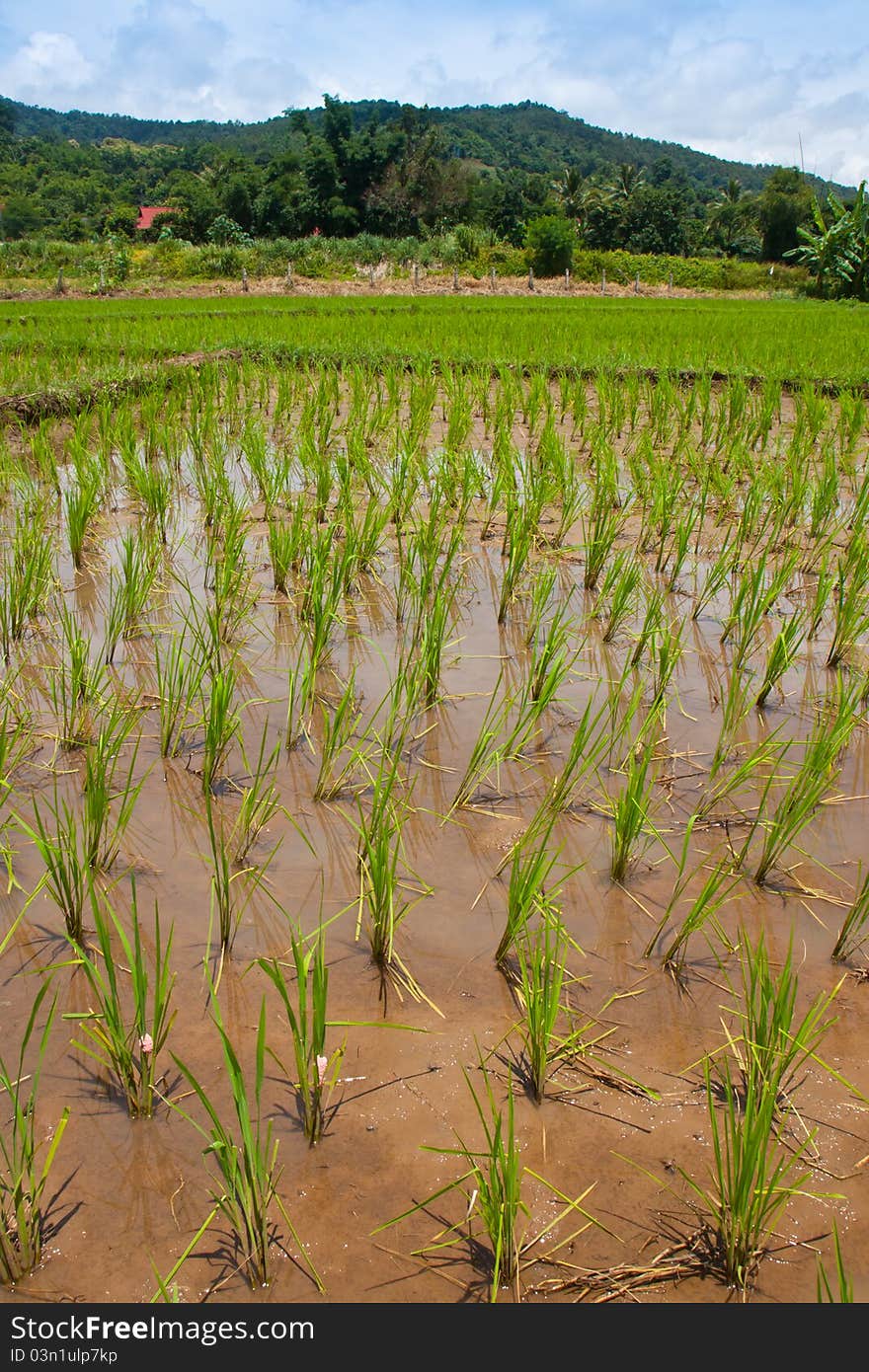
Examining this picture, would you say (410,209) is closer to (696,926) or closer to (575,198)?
(575,198)

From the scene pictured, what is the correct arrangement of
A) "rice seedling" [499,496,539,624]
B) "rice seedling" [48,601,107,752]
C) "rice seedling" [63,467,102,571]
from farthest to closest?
"rice seedling" [63,467,102,571], "rice seedling" [499,496,539,624], "rice seedling" [48,601,107,752]

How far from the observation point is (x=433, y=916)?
70.6 inches

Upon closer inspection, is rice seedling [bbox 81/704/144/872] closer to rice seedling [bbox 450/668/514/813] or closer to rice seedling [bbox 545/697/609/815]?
rice seedling [bbox 450/668/514/813]

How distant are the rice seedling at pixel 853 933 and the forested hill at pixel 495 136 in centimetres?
7038

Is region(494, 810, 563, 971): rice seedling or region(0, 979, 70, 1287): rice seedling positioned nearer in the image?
region(0, 979, 70, 1287): rice seedling

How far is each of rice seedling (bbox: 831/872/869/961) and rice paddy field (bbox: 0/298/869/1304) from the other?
15 millimetres

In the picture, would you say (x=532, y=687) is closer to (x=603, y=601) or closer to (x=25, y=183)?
(x=603, y=601)

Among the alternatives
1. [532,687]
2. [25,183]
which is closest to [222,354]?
[532,687]

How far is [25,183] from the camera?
165 feet

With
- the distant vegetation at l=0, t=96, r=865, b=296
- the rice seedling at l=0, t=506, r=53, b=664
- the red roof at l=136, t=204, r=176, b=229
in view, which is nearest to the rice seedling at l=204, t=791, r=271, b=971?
the rice seedling at l=0, t=506, r=53, b=664

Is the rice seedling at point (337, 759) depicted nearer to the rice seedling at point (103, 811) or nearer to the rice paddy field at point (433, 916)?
the rice paddy field at point (433, 916)

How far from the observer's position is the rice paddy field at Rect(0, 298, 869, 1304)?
1.18 metres

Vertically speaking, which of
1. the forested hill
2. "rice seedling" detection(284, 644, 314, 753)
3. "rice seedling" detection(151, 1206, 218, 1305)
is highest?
the forested hill

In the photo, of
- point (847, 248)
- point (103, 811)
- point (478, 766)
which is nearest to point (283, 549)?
point (478, 766)
